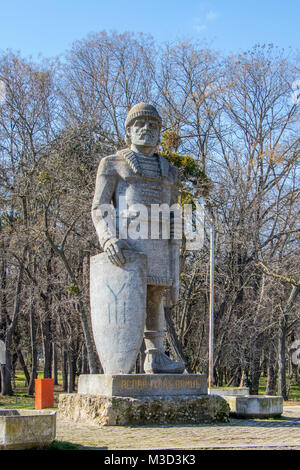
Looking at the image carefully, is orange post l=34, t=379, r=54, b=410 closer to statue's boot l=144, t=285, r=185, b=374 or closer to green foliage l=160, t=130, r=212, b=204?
green foliage l=160, t=130, r=212, b=204

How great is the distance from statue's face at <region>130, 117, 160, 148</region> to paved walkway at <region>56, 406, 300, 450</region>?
135 inches

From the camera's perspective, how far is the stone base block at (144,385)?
650cm

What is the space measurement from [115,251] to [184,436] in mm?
2249

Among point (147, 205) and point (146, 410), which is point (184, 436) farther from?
point (147, 205)

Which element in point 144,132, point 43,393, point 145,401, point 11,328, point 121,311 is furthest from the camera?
point 11,328

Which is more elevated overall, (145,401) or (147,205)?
(147,205)

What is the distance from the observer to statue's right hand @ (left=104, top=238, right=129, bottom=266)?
693 centimetres

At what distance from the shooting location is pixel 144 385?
6.64m

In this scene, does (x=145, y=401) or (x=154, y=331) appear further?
(x=154, y=331)

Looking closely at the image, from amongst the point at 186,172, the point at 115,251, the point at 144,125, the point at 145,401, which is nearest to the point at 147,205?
the point at 115,251

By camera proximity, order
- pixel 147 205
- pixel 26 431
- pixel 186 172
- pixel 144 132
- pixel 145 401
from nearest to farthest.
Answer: pixel 26 431 → pixel 145 401 → pixel 147 205 → pixel 144 132 → pixel 186 172

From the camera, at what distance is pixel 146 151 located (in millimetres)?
7715

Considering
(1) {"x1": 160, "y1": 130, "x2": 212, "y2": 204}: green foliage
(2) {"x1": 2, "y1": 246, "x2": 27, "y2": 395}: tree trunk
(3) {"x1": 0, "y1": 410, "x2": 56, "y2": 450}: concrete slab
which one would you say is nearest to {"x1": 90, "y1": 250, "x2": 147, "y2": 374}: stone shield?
(3) {"x1": 0, "y1": 410, "x2": 56, "y2": 450}: concrete slab
